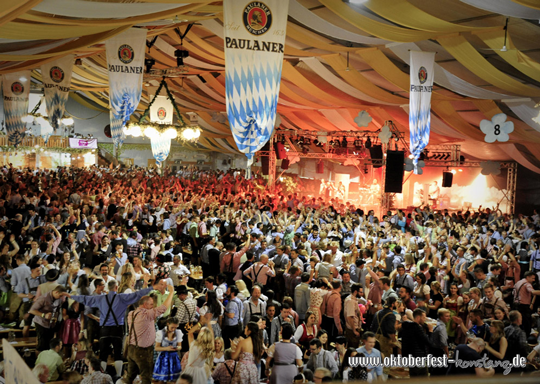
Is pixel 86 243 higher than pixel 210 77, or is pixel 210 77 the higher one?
pixel 210 77

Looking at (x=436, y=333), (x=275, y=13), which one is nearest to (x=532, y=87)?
(x=275, y=13)

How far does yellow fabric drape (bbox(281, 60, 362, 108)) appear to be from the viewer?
14586mm

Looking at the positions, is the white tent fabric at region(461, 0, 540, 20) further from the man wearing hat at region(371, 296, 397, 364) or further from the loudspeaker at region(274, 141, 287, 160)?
the loudspeaker at region(274, 141, 287, 160)

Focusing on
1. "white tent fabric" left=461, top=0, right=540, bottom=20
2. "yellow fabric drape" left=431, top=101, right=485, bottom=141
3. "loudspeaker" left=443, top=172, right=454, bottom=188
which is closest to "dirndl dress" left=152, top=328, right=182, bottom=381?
"white tent fabric" left=461, top=0, right=540, bottom=20

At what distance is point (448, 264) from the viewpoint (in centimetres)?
692

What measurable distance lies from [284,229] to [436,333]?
568cm

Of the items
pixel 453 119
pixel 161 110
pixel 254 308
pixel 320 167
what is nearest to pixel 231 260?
pixel 254 308

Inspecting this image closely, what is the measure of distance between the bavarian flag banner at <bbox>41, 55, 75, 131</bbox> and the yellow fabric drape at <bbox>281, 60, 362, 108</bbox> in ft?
19.1

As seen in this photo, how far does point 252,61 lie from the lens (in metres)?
5.64

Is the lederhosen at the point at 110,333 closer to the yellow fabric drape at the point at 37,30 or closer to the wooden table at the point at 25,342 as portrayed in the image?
the wooden table at the point at 25,342

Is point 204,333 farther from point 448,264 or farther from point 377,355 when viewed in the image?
point 448,264

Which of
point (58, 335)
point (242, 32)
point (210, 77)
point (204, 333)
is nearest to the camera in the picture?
point (204, 333)

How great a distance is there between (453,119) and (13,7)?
12.1 metres

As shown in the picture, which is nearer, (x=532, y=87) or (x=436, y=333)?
(x=436, y=333)
